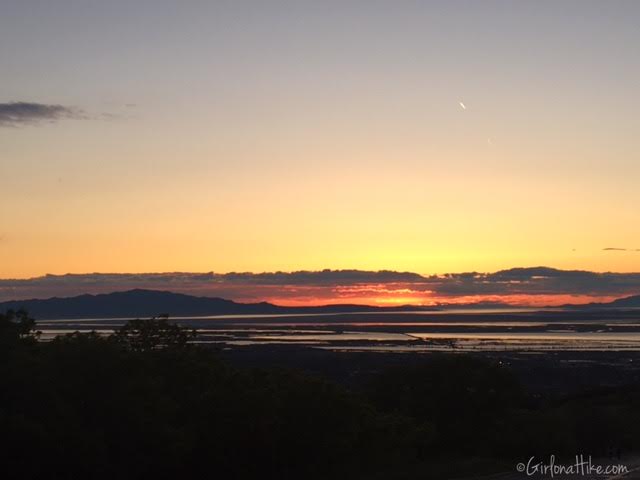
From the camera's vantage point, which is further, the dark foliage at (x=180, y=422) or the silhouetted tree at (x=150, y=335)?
the silhouetted tree at (x=150, y=335)

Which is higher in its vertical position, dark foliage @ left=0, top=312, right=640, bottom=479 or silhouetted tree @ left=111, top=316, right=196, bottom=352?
silhouetted tree @ left=111, top=316, right=196, bottom=352

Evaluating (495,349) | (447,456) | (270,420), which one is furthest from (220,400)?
(495,349)

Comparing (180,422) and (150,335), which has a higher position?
(150,335)

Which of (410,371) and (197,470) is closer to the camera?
(197,470)

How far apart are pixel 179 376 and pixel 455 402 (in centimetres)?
2284

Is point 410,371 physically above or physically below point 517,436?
above

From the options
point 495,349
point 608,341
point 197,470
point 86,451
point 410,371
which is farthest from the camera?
point 608,341

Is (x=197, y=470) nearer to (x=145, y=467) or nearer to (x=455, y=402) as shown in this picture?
(x=145, y=467)

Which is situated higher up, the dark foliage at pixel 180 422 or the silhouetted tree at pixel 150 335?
the silhouetted tree at pixel 150 335

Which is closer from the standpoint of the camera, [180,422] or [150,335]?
[180,422]

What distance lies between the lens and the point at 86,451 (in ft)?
96.8

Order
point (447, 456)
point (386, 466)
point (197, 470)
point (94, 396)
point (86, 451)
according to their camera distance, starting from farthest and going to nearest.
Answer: point (447, 456)
point (386, 466)
point (197, 470)
point (94, 396)
point (86, 451)

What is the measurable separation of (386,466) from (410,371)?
44.9ft

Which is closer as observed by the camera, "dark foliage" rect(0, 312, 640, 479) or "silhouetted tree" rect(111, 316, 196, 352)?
"dark foliage" rect(0, 312, 640, 479)
